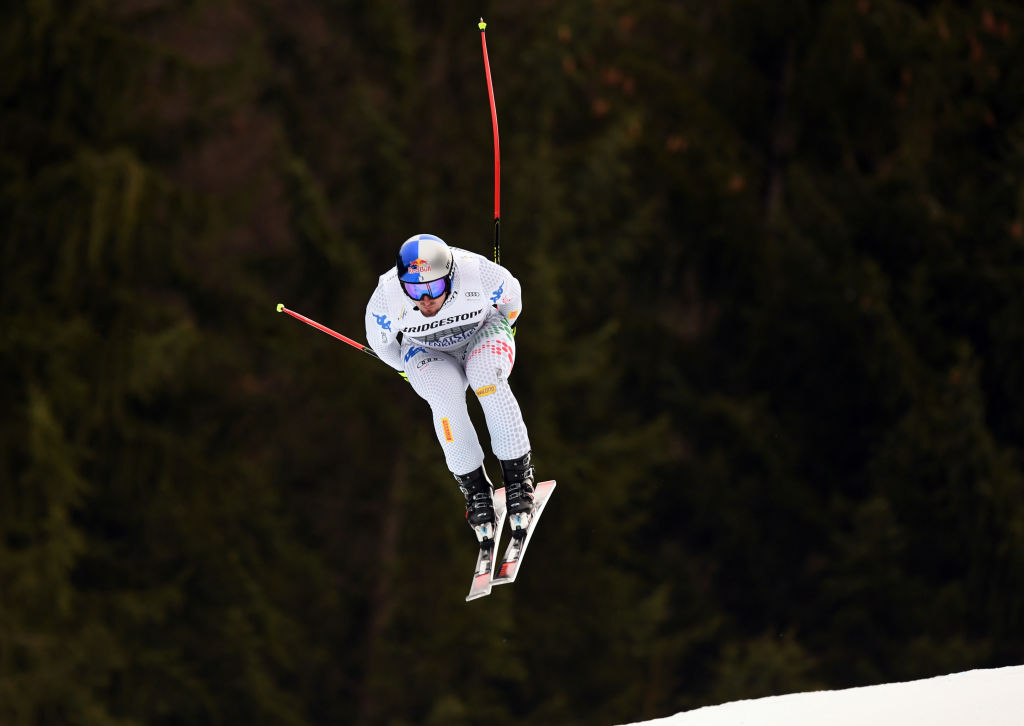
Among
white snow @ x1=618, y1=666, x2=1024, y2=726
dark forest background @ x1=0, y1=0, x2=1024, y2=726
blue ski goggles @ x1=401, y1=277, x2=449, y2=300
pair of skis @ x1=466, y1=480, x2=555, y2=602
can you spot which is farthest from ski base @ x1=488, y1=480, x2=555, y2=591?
dark forest background @ x1=0, y1=0, x2=1024, y2=726

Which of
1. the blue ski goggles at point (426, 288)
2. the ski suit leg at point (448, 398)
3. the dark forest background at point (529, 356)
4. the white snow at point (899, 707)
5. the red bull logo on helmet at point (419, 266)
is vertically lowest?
the white snow at point (899, 707)

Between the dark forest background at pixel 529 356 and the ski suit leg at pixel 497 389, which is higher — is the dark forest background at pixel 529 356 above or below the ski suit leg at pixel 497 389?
above

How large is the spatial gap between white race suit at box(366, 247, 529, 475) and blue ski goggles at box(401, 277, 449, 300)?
0.63 ft

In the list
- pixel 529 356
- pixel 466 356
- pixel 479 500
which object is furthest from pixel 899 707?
pixel 529 356

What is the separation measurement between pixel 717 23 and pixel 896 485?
7.35 m

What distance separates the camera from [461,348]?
9.02 metres

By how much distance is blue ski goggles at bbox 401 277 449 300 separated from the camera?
27.4 ft

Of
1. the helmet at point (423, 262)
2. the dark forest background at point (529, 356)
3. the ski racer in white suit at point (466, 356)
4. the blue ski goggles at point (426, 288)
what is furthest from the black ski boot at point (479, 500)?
the dark forest background at point (529, 356)

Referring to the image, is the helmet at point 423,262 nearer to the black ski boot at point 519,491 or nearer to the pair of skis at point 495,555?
the black ski boot at point 519,491

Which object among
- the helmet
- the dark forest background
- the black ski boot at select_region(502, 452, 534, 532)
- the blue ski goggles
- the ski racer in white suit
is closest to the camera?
the helmet

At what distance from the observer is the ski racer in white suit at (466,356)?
8.66m

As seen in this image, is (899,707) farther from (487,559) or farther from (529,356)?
(529,356)

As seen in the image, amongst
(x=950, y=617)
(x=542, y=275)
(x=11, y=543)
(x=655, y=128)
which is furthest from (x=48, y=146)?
(x=950, y=617)

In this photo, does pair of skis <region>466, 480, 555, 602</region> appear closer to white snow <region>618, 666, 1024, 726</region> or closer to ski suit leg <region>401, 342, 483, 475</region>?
ski suit leg <region>401, 342, 483, 475</region>
